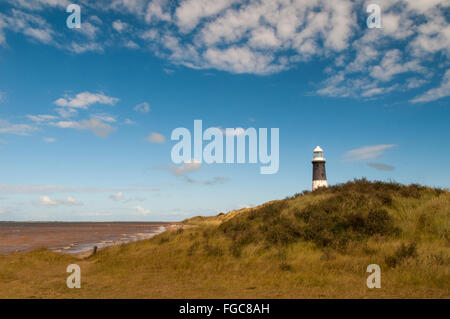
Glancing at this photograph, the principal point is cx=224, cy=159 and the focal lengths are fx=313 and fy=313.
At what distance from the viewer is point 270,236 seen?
1695 cm

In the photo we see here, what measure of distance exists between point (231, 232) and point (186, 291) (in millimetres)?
9298

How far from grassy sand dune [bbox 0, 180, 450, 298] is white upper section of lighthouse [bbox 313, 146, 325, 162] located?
43.4ft

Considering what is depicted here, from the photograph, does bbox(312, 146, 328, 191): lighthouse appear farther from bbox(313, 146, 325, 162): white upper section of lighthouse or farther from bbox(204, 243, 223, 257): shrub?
bbox(204, 243, 223, 257): shrub

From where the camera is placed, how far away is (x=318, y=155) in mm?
35500

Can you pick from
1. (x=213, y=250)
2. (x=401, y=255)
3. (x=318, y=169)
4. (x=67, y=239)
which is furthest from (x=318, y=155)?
(x=67, y=239)

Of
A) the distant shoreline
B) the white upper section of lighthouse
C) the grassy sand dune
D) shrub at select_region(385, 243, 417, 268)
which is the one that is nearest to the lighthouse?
the white upper section of lighthouse

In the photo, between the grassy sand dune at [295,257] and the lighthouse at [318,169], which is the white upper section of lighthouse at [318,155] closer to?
the lighthouse at [318,169]

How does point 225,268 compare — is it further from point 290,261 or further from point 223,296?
point 223,296

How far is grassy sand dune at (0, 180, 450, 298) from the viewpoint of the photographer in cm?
1046

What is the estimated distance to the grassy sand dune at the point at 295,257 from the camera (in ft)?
34.3

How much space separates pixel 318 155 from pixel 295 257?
22873 millimetres

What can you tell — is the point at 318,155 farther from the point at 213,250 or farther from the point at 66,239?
the point at 66,239

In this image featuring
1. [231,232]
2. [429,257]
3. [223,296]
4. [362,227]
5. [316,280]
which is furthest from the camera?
[231,232]
